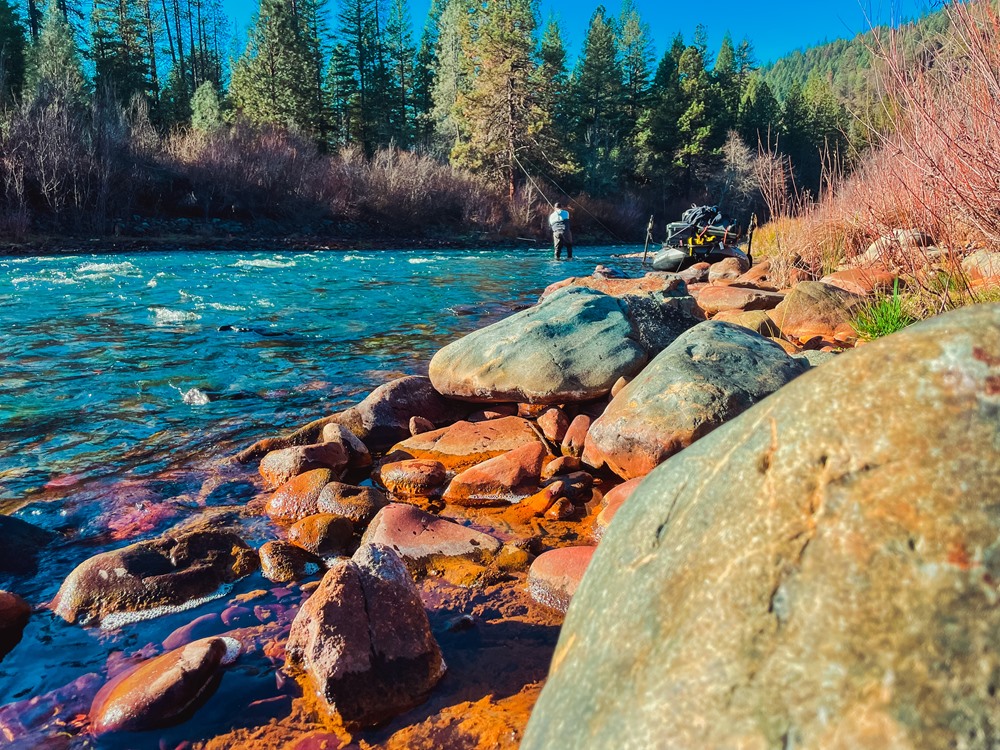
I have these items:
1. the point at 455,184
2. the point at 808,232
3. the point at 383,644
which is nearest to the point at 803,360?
the point at 383,644

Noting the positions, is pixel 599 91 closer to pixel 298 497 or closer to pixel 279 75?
pixel 279 75

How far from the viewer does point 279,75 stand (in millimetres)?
39531

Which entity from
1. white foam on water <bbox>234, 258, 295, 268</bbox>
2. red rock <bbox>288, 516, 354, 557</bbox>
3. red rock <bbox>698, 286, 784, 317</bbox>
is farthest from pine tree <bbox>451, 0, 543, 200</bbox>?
red rock <bbox>288, 516, 354, 557</bbox>

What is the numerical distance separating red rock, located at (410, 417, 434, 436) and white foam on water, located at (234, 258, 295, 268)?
13.5 meters

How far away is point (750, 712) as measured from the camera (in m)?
1.01

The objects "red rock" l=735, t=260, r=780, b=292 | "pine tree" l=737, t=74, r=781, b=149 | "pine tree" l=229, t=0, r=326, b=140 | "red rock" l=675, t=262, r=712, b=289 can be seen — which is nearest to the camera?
"red rock" l=735, t=260, r=780, b=292

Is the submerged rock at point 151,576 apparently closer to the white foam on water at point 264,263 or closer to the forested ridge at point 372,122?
the forested ridge at point 372,122

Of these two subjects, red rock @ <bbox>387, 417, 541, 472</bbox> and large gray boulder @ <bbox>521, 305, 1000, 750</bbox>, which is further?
red rock @ <bbox>387, 417, 541, 472</bbox>

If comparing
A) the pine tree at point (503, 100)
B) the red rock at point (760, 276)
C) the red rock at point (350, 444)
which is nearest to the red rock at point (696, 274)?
the red rock at point (760, 276)

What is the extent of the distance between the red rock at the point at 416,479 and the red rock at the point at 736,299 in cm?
546

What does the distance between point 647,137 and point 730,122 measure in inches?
340

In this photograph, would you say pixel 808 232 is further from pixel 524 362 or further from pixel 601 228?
pixel 601 228

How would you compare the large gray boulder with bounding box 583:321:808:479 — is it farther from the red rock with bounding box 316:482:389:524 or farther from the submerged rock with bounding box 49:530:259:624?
the submerged rock with bounding box 49:530:259:624

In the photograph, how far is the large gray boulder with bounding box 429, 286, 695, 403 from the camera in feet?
15.1
